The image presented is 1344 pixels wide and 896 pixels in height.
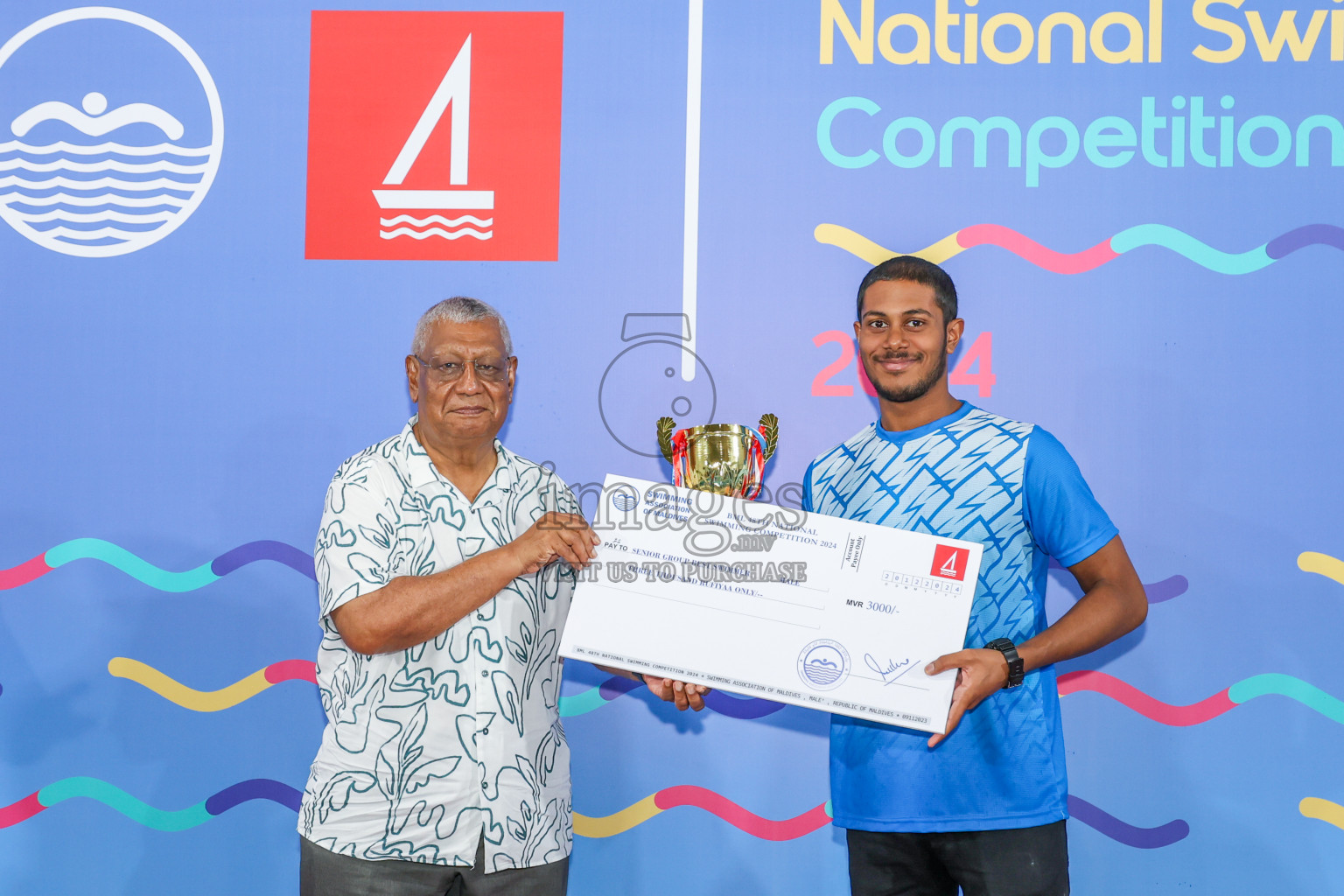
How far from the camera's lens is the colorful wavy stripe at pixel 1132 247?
231cm

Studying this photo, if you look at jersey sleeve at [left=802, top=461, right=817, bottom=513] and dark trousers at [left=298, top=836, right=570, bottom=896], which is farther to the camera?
jersey sleeve at [left=802, top=461, right=817, bottom=513]

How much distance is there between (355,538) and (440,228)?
3.35 feet

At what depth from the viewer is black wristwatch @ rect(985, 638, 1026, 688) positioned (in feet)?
5.47

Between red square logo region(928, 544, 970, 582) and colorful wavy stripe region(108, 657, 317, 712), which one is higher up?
red square logo region(928, 544, 970, 582)

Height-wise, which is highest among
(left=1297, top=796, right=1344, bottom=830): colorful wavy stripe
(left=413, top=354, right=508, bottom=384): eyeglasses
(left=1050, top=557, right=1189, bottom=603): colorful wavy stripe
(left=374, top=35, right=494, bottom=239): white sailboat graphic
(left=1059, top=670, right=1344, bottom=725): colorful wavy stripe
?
(left=374, top=35, right=494, bottom=239): white sailboat graphic

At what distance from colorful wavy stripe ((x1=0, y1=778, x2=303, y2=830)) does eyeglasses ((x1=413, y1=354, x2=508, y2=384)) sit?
125 centimetres

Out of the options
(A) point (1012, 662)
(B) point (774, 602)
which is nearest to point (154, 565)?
(B) point (774, 602)

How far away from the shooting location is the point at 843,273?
2.36m

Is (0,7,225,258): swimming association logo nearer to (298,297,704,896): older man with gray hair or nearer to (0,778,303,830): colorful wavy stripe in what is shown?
(298,297,704,896): older man with gray hair

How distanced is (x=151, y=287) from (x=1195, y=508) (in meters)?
2.69

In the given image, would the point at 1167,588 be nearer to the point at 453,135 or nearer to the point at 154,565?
the point at 453,135

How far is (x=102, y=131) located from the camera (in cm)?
246

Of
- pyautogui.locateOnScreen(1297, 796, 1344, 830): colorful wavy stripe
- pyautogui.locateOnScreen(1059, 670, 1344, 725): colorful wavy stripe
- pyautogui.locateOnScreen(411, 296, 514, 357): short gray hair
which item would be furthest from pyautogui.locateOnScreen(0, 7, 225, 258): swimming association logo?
pyautogui.locateOnScreen(1297, 796, 1344, 830): colorful wavy stripe

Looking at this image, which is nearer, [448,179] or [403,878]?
[403,878]
